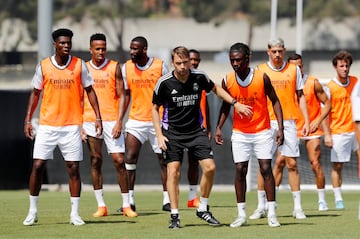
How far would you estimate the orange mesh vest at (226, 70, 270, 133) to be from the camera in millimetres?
14711

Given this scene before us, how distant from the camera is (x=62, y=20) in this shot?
69750 mm

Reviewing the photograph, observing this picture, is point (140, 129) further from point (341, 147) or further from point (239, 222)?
point (341, 147)

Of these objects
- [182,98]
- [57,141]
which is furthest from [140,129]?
[182,98]

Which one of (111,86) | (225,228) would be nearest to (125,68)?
(111,86)

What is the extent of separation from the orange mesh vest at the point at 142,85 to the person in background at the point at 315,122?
204cm

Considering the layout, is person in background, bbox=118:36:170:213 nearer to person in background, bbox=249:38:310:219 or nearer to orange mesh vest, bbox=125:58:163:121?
orange mesh vest, bbox=125:58:163:121

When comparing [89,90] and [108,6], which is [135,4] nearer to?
→ [108,6]

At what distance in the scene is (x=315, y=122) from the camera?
691 inches

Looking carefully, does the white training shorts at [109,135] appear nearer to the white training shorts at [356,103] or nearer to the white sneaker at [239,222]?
the white sneaker at [239,222]

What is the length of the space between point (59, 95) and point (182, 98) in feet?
5.29

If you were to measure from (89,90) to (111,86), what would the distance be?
5.53 feet

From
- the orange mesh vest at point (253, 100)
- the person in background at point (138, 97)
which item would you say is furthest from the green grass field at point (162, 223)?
the orange mesh vest at point (253, 100)

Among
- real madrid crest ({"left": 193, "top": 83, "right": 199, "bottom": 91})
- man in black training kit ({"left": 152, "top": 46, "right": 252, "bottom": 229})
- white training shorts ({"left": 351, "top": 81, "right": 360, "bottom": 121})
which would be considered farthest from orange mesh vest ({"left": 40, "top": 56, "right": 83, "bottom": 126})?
white training shorts ({"left": 351, "top": 81, "right": 360, "bottom": 121})

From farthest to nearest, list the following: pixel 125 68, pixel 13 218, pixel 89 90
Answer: pixel 125 68 → pixel 13 218 → pixel 89 90
